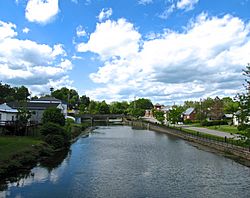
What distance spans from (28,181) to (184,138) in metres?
40.9

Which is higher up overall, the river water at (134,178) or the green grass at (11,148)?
the green grass at (11,148)

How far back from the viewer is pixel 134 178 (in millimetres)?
24016

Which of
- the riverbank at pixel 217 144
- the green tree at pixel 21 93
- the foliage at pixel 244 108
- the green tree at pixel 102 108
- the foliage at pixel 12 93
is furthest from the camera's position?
the green tree at pixel 102 108

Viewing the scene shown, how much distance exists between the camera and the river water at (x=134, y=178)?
20188mm

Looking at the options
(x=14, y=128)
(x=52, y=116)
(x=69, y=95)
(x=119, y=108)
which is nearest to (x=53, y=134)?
(x=14, y=128)

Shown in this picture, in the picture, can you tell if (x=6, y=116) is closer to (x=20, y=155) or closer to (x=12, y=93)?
(x=20, y=155)

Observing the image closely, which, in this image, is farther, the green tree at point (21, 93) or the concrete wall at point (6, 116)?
the green tree at point (21, 93)

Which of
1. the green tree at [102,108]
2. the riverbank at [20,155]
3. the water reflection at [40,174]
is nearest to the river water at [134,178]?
the water reflection at [40,174]

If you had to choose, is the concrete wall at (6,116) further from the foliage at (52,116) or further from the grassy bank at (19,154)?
the grassy bank at (19,154)


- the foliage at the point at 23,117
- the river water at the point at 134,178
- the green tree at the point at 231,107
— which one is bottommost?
the river water at the point at 134,178

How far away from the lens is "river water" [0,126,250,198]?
20188mm

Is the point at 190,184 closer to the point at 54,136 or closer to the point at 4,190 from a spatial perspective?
the point at 4,190

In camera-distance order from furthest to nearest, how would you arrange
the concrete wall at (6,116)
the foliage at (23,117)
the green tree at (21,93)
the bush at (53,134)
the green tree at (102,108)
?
1. the green tree at (102,108)
2. the green tree at (21,93)
3. the concrete wall at (6,116)
4. the foliage at (23,117)
5. the bush at (53,134)

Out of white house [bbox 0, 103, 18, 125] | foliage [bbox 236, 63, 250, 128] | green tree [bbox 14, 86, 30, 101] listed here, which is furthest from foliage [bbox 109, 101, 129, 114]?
foliage [bbox 236, 63, 250, 128]
